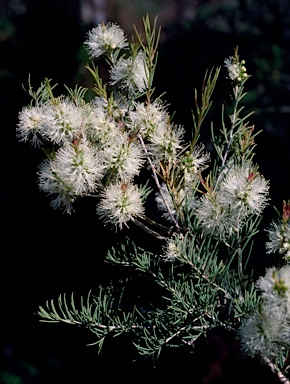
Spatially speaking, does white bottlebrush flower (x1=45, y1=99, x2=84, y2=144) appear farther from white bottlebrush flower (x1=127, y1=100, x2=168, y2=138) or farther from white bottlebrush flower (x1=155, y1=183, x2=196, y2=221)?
white bottlebrush flower (x1=155, y1=183, x2=196, y2=221)

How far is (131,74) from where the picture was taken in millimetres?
783

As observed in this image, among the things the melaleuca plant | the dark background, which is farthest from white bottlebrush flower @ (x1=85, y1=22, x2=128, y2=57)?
the dark background

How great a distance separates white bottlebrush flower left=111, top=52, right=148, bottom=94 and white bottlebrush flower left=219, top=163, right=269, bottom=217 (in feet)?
0.69

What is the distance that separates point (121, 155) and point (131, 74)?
15cm

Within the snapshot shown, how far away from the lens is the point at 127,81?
2.59ft

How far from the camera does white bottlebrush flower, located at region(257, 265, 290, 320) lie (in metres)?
0.60

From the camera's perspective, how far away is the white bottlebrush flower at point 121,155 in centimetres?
73

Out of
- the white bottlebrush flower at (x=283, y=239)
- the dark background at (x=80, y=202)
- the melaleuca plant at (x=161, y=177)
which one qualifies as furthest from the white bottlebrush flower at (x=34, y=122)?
the dark background at (x=80, y=202)

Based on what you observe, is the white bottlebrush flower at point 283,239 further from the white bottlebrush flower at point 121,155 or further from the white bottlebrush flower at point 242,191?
the white bottlebrush flower at point 121,155

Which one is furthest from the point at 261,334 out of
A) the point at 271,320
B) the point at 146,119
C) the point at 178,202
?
the point at 146,119

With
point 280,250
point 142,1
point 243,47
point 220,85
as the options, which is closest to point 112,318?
point 280,250

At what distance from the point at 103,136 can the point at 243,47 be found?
1.99 metres

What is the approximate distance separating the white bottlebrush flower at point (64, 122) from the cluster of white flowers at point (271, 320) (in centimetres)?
34

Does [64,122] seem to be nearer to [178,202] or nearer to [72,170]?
[72,170]
